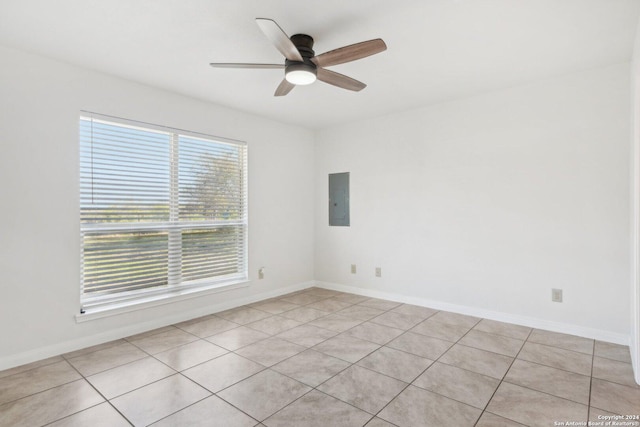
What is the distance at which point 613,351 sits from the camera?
2783 millimetres

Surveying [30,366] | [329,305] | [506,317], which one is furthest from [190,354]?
[506,317]

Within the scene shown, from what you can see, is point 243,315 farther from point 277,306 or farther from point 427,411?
point 427,411

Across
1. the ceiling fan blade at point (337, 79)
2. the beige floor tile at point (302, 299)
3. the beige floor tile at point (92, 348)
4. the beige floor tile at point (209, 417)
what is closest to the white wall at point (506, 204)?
the beige floor tile at point (302, 299)

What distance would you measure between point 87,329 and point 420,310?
11.2 feet

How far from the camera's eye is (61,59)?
109 inches

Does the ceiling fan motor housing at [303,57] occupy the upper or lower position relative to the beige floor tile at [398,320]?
upper

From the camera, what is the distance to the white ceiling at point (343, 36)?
208 centimetres

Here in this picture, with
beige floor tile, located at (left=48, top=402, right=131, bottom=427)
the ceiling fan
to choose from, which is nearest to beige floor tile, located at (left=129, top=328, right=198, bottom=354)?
beige floor tile, located at (left=48, top=402, right=131, bottom=427)

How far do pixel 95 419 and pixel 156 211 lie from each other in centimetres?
197

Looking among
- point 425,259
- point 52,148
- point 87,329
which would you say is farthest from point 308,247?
point 52,148

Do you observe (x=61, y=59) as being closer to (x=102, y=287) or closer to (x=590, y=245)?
(x=102, y=287)

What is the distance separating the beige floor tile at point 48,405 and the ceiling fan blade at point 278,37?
97.7 inches

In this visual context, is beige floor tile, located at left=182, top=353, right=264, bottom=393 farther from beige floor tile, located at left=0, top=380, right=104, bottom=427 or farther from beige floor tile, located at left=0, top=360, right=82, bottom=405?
beige floor tile, located at left=0, top=360, right=82, bottom=405

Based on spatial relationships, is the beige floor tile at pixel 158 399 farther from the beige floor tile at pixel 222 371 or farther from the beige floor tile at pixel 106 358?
the beige floor tile at pixel 106 358
